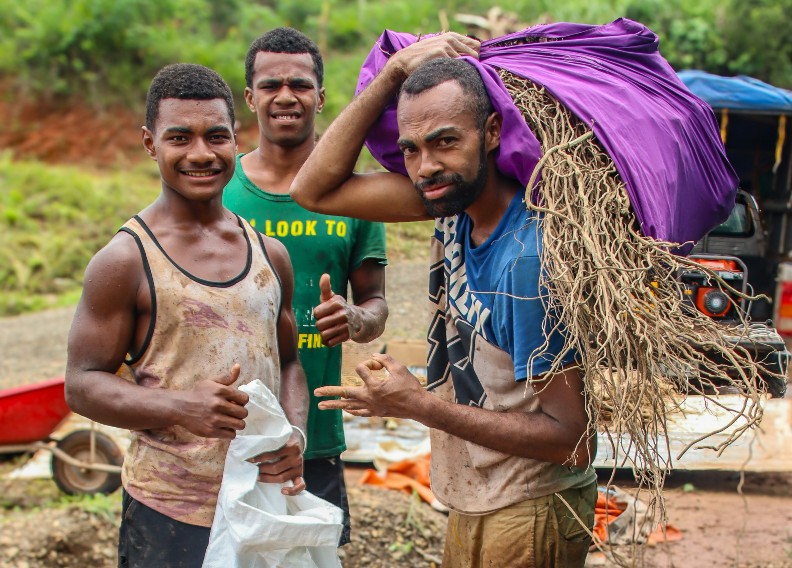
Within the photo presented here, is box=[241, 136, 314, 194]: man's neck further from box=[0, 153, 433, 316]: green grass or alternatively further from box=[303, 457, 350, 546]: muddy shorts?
box=[0, 153, 433, 316]: green grass

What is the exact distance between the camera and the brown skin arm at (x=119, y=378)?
6.72 ft

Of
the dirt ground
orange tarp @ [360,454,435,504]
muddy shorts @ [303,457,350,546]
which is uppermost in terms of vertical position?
muddy shorts @ [303,457,350,546]

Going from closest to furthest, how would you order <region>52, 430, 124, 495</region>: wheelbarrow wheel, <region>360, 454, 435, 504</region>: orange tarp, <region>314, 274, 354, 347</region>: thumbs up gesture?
<region>314, 274, 354, 347</region>: thumbs up gesture
<region>360, 454, 435, 504</region>: orange tarp
<region>52, 430, 124, 495</region>: wheelbarrow wheel

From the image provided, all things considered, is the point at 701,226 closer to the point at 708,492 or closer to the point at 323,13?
the point at 708,492

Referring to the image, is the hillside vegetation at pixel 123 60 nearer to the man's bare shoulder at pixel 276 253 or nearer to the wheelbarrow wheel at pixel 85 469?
the wheelbarrow wheel at pixel 85 469

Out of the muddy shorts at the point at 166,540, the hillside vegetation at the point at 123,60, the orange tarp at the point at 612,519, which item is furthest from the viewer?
the hillside vegetation at the point at 123,60

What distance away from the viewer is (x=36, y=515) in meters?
4.52

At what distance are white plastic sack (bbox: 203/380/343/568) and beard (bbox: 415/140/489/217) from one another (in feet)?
2.14

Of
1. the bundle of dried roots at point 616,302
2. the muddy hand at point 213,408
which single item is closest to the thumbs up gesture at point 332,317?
the muddy hand at point 213,408

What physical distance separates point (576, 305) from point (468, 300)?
0.41m

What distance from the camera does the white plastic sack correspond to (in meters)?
2.12

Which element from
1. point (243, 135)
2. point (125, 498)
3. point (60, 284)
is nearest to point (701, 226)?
point (125, 498)

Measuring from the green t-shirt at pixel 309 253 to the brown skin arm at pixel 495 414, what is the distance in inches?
32.2

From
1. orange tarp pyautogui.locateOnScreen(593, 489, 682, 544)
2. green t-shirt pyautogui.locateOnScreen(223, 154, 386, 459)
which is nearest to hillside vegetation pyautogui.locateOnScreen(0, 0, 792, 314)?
orange tarp pyautogui.locateOnScreen(593, 489, 682, 544)
